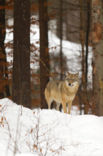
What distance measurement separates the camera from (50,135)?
241 inches

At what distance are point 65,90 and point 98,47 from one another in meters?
3.20

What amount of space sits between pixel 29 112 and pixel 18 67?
2210 millimetres

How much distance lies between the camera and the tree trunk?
7.09m

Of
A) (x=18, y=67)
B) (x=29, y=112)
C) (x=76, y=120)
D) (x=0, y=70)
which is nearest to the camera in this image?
(x=76, y=120)

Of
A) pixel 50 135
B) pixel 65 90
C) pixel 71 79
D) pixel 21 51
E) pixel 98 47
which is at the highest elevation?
pixel 98 47

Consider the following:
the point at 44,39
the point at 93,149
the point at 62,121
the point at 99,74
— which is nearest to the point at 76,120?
the point at 62,121

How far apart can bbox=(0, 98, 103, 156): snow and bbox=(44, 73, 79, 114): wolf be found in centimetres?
211

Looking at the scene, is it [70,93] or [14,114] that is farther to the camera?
[70,93]

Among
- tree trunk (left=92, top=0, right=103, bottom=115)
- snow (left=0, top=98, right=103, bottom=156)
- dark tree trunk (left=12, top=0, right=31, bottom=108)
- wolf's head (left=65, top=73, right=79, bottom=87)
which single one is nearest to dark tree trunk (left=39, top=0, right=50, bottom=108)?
dark tree trunk (left=12, top=0, right=31, bottom=108)

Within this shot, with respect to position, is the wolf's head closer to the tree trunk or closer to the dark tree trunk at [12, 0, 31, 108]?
the dark tree trunk at [12, 0, 31, 108]

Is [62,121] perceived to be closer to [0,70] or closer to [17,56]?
[17,56]

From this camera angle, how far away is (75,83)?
→ 968 cm

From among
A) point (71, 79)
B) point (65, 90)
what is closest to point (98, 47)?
point (71, 79)

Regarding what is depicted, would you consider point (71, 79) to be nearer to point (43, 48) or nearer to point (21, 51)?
point (21, 51)
